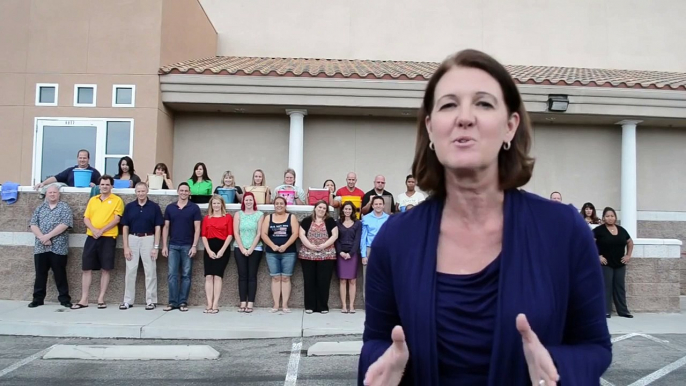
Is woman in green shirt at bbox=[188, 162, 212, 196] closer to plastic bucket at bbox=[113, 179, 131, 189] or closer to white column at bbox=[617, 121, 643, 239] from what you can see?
plastic bucket at bbox=[113, 179, 131, 189]

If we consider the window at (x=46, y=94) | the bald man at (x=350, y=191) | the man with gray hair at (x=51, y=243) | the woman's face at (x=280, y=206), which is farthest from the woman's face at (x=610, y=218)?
the window at (x=46, y=94)

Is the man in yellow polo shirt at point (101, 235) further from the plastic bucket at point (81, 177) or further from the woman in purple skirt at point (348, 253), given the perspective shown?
the woman in purple skirt at point (348, 253)

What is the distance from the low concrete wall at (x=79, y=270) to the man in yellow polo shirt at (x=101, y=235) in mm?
357

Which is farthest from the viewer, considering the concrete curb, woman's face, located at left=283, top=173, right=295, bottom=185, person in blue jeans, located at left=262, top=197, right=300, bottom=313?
woman's face, located at left=283, top=173, right=295, bottom=185

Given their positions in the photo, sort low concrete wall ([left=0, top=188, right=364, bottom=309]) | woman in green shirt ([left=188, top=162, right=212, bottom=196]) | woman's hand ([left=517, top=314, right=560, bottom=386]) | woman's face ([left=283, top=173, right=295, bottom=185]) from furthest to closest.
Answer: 1. woman's face ([left=283, top=173, right=295, bottom=185])
2. woman in green shirt ([left=188, top=162, right=212, bottom=196])
3. low concrete wall ([left=0, top=188, right=364, bottom=309])
4. woman's hand ([left=517, top=314, right=560, bottom=386])

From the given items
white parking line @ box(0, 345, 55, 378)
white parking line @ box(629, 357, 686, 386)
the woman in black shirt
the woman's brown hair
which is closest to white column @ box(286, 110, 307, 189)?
the woman in black shirt

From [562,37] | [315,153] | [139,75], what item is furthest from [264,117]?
[562,37]

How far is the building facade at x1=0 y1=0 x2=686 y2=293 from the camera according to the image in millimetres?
12273

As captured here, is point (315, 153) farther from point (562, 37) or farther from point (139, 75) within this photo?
point (562, 37)

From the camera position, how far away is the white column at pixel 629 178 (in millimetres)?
13438

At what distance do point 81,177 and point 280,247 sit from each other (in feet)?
13.2

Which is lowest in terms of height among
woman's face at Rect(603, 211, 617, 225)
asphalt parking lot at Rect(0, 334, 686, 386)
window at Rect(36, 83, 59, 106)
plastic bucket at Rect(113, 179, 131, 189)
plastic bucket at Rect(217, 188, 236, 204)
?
asphalt parking lot at Rect(0, 334, 686, 386)

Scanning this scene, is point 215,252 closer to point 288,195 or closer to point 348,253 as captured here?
point 288,195

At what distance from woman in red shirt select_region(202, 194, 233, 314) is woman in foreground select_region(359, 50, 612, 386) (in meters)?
7.95
